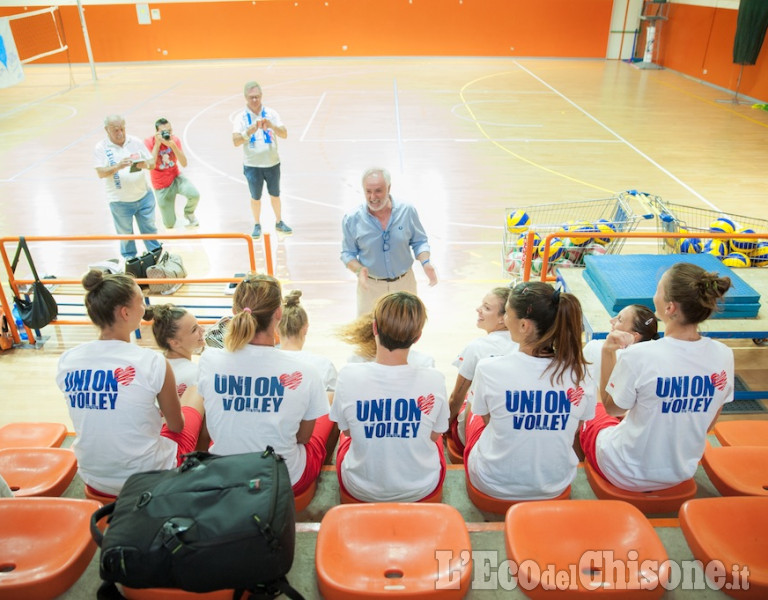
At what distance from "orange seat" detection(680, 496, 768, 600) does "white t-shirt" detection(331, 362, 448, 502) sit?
125cm

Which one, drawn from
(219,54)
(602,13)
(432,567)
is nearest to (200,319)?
(432,567)

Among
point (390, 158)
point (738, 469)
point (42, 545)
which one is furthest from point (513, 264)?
point (390, 158)

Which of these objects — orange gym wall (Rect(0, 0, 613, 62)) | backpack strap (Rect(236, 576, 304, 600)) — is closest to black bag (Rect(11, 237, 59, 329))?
backpack strap (Rect(236, 576, 304, 600))

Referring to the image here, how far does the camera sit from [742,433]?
152 inches

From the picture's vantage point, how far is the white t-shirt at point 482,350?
11.9 ft

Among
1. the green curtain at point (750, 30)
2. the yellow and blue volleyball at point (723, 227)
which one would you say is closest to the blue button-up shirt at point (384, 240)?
the yellow and blue volleyball at point (723, 227)

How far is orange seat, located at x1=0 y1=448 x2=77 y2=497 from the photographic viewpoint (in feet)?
10.7

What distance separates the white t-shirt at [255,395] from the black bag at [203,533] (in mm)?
628

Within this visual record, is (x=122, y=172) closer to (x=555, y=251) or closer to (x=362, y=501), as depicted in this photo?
(x=555, y=251)

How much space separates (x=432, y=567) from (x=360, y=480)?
757mm

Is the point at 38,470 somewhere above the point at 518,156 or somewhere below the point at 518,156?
above

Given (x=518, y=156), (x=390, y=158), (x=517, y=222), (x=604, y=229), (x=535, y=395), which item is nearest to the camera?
(x=535, y=395)

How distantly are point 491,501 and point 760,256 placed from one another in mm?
5160

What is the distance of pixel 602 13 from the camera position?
78.4 feet
